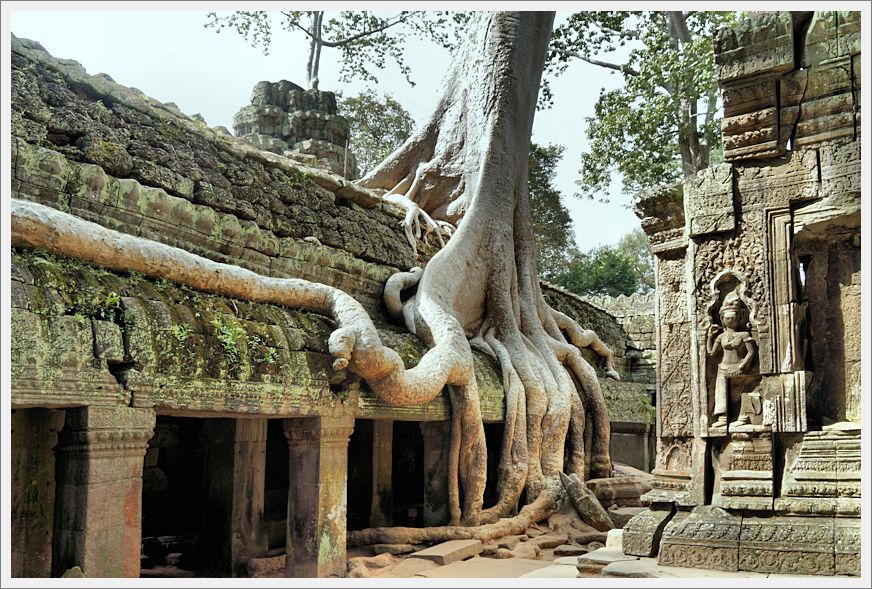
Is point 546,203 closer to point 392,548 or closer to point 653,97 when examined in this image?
point 653,97

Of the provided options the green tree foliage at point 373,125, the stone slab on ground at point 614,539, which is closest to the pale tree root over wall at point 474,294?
the stone slab on ground at point 614,539

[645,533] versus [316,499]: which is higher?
[316,499]

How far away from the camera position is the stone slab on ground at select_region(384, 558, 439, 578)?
20.7ft

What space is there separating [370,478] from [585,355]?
4.58 m

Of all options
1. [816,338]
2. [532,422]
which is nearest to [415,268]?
[532,422]

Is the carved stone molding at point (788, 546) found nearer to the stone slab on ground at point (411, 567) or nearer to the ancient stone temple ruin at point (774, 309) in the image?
the ancient stone temple ruin at point (774, 309)

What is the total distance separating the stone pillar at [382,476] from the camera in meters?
8.48

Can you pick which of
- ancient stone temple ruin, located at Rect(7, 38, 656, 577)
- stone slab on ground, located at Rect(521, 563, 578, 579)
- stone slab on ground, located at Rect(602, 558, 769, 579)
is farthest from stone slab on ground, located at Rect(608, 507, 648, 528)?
stone slab on ground, located at Rect(602, 558, 769, 579)

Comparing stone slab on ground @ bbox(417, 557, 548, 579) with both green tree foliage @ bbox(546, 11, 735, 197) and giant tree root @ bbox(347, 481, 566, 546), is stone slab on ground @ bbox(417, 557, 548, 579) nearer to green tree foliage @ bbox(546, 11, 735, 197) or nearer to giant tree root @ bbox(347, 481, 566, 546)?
giant tree root @ bbox(347, 481, 566, 546)

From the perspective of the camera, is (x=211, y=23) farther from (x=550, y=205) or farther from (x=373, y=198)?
(x=373, y=198)

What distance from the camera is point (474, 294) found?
30.5 feet

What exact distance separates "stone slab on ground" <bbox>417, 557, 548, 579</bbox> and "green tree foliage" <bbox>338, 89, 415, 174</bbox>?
14457mm

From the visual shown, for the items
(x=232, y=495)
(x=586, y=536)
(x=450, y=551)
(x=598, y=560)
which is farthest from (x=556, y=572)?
(x=232, y=495)

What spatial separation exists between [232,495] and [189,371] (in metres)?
2.02
